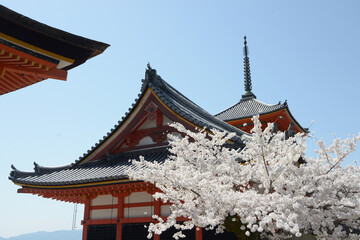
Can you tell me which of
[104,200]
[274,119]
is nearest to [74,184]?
[104,200]

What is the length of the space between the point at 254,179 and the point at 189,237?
3.88 m

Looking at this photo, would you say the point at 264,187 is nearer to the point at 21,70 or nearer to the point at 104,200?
the point at 21,70

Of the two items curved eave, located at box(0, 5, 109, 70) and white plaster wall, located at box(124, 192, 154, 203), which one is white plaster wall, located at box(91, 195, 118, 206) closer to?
white plaster wall, located at box(124, 192, 154, 203)

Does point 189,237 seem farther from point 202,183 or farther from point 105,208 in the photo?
point 202,183

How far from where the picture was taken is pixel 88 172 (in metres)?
11.1

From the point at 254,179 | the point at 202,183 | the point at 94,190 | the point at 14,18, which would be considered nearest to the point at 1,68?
the point at 14,18

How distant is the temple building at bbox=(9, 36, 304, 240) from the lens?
1009 cm

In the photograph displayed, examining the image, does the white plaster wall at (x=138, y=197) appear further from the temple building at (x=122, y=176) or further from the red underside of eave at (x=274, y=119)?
the red underside of eave at (x=274, y=119)

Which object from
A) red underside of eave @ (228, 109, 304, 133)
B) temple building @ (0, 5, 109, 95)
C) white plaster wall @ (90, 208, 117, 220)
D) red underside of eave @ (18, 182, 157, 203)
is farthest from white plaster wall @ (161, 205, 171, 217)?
red underside of eave @ (228, 109, 304, 133)

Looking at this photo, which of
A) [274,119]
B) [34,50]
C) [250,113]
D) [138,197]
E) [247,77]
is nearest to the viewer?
[34,50]

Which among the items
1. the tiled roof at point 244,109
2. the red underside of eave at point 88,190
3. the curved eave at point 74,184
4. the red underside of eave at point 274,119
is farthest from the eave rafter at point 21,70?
the tiled roof at point 244,109

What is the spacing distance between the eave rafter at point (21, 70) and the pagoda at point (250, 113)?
11877 mm

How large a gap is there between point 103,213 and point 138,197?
59.9 inches

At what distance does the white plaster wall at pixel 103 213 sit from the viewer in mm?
10922
